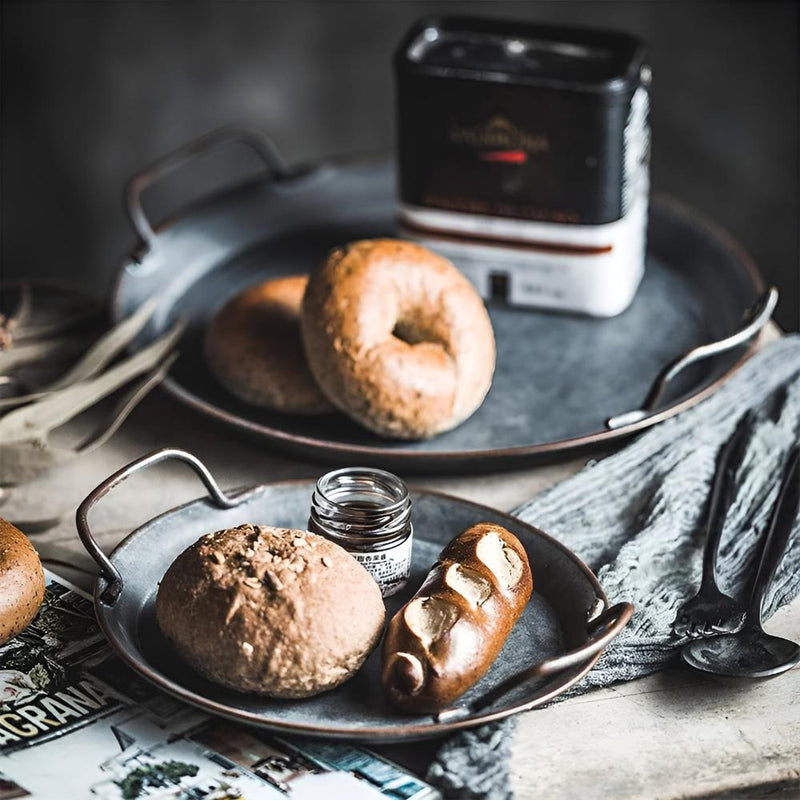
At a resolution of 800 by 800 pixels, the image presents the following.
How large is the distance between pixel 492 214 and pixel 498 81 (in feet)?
0.57

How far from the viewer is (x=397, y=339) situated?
1.45 metres

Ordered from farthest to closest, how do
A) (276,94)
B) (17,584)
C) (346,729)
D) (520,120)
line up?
(276,94) < (520,120) < (17,584) < (346,729)

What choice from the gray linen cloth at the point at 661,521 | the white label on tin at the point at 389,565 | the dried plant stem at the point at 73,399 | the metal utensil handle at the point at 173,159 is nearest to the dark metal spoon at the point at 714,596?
the gray linen cloth at the point at 661,521

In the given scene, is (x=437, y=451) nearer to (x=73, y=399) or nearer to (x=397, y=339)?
(x=397, y=339)

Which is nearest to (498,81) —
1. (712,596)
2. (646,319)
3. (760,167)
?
(646,319)

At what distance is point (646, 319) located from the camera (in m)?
1.72

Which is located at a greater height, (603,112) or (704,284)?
(603,112)

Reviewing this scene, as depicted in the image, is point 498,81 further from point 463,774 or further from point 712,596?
point 463,774

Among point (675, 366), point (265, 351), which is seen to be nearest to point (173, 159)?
point (265, 351)

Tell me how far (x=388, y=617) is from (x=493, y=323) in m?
Result: 0.65

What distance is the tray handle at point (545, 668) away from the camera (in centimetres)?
98

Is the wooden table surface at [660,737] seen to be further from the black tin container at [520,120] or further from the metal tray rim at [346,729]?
the black tin container at [520,120]

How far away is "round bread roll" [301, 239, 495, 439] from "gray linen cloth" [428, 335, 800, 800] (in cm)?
16

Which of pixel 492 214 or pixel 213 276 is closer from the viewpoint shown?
pixel 492 214
